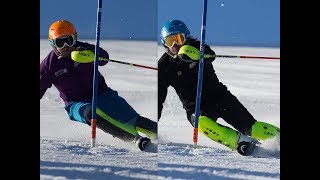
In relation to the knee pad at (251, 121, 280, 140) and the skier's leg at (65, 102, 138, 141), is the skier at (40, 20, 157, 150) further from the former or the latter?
the knee pad at (251, 121, 280, 140)

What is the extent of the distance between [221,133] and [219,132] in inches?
0.4

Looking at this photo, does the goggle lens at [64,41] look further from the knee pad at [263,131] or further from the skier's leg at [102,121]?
the knee pad at [263,131]

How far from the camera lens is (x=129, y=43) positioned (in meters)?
2.43

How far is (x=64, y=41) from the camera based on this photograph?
239 cm

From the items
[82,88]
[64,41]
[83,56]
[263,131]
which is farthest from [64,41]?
[263,131]

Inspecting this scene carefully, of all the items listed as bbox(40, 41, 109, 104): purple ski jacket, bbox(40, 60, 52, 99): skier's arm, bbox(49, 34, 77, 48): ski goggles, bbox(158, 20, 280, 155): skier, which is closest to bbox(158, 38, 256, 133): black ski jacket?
bbox(158, 20, 280, 155): skier

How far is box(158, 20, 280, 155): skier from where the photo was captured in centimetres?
244

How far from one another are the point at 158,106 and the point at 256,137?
0.50 meters

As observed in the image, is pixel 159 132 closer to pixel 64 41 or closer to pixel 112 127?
pixel 112 127

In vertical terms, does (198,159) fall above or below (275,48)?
below

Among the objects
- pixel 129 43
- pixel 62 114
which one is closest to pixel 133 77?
pixel 129 43

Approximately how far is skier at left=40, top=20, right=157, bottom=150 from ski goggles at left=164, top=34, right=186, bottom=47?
300 mm
